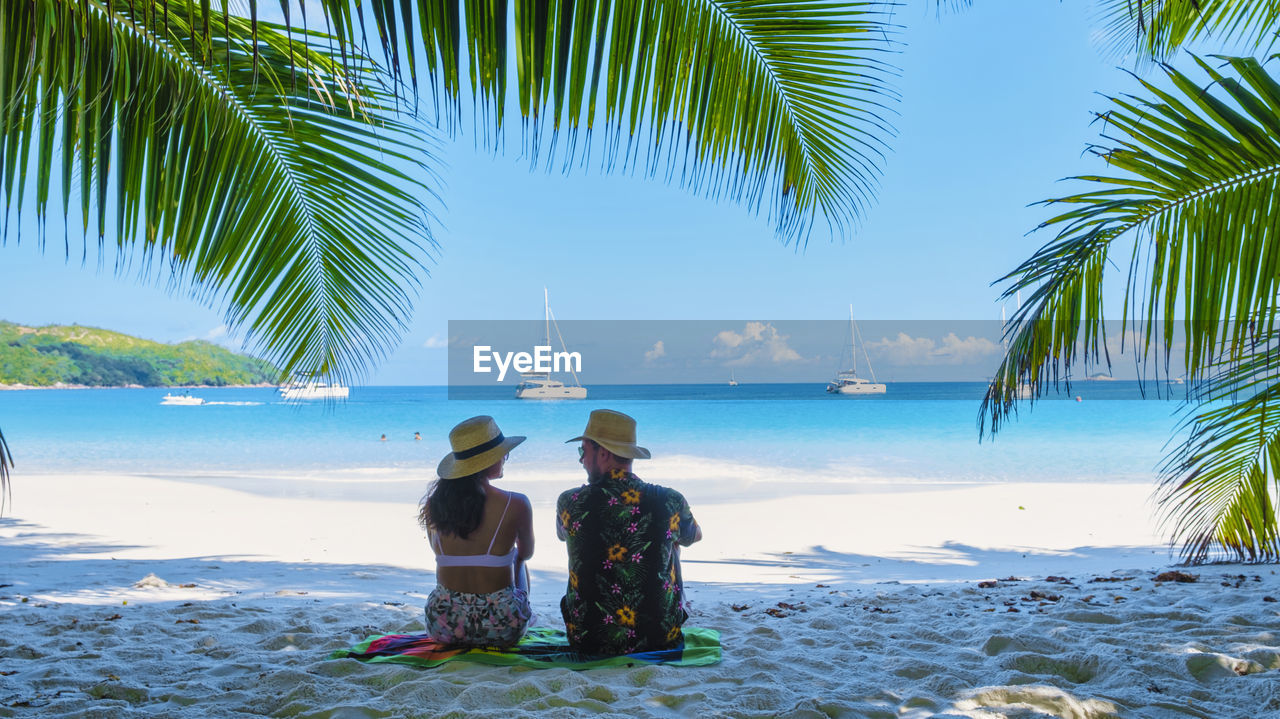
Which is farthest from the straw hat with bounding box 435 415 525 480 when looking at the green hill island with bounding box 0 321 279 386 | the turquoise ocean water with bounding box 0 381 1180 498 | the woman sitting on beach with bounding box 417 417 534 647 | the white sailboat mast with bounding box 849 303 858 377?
the white sailboat mast with bounding box 849 303 858 377

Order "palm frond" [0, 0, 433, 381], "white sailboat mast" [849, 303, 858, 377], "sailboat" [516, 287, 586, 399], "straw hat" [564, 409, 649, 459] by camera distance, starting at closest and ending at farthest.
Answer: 1. "palm frond" [0, 0, 433, 381]
2. "straw hat" [564, 409, 649, 459]
3. "sailboat" [516, 287, 586, 399]
4. "white sailboat mast" [849, 303, 858, 377]

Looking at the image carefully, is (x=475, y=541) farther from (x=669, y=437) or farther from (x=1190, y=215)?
(x=669, y=437)

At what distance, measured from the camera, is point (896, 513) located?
11023 mm

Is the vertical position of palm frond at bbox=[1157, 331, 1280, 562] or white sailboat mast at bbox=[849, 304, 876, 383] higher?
white sailboat mast at bbox=[849, 304, 876, 383]

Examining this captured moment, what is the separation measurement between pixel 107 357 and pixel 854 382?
1840 inches

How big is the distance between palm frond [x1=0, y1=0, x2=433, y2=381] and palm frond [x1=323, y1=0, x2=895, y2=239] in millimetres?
699

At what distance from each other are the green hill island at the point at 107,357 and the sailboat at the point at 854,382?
37.0 m

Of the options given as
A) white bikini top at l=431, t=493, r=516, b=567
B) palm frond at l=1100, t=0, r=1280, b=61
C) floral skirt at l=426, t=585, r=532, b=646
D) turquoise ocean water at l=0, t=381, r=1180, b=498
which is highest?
palm frond at l=1100, t=0, r=1280, b=61

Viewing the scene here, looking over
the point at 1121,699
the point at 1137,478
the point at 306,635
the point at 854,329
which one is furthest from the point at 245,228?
the point at 854,329

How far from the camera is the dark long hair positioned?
3.38 m

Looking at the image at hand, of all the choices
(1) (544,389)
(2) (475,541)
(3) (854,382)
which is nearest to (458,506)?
(2) (475,541)

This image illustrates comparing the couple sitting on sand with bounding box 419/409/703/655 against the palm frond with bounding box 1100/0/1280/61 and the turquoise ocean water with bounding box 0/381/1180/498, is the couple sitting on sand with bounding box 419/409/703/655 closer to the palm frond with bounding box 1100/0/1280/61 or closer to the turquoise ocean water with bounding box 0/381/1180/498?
the palm frond with bounding box 1100/0/1280/61

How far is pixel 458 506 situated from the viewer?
3.37m

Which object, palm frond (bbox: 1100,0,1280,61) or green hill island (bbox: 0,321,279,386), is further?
green hill island (bbox: 0,321,279,386)
